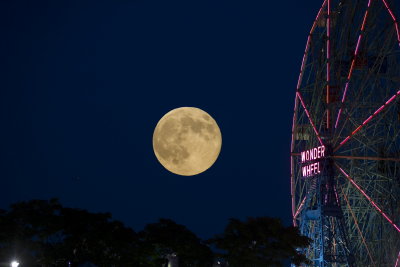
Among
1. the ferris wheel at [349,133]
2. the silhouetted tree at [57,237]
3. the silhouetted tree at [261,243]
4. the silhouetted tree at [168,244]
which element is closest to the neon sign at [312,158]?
the ferris wheel at [349,133]

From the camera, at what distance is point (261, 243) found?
40312 millimetres

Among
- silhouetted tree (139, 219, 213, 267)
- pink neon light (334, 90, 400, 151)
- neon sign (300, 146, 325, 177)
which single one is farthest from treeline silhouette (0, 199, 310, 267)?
pink neon light (334, 90, 400, 151)

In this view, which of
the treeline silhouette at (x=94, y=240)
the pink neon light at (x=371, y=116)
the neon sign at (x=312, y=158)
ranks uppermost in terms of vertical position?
the pink neon light at (x=371, y=116)

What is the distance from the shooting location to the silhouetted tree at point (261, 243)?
3944cm

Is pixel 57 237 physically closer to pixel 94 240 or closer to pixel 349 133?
pixel 94 240

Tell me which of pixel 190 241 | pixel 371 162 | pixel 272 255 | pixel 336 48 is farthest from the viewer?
pixel 190 241

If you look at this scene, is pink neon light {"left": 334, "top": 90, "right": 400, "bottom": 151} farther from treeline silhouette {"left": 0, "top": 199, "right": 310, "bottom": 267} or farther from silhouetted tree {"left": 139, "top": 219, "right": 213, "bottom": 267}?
silhouetted tree {"left": 139, "top": 219, "right": 213, "bottom": 267}

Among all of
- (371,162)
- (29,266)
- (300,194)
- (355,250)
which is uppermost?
(371,162)

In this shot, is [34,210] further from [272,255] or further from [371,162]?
[371,162]

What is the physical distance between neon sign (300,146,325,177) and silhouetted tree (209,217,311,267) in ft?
15.8

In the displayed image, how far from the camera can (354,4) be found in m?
41.0

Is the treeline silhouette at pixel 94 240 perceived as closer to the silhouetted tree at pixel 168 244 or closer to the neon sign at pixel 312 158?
the silhouetted tree at pixel 168 244

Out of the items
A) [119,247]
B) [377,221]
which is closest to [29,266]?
[119,247]

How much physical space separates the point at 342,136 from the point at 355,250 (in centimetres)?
1087
